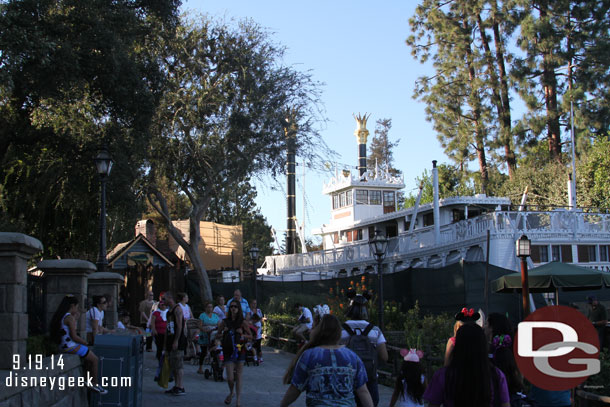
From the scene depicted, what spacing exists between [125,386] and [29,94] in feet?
48.5

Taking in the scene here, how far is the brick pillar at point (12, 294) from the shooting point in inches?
295

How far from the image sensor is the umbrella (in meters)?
15.8

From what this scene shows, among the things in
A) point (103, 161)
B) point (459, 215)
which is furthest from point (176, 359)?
point (459, 215)

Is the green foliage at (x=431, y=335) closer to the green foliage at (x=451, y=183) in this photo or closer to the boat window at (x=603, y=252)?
the boat window at (x=603, y=252)

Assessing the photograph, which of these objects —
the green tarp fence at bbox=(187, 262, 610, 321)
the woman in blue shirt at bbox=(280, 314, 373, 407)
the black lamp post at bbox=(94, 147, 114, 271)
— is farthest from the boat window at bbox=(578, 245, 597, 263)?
the woman in blue shirt at bbox=(280, 314, 373, 407)

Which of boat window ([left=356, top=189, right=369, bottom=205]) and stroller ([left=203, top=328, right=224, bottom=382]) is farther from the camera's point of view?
boat window ([left=356, top=189, right=369, bottom=205])

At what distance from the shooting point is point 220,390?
521 inches

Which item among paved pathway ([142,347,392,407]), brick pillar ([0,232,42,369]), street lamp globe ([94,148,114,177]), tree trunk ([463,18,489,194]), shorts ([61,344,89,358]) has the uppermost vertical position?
tree trunk ([463,18,489,194])

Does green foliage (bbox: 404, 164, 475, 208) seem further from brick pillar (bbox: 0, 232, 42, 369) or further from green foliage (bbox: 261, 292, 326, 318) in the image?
brick pillar (bbox: 0, 232, 42, 369)

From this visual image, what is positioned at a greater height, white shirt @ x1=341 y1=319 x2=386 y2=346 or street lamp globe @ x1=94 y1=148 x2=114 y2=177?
street lamp globe @ x1=94 y1=148 x2=114 y2=177

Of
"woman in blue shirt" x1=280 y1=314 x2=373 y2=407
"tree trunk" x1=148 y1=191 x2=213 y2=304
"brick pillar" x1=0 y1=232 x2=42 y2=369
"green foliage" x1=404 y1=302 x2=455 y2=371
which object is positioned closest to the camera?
"woman in blue shirt" x1=280 y1=314 x2=373 y2=407

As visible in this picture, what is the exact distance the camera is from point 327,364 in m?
5.39

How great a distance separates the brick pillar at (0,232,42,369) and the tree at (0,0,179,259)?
11483 mm

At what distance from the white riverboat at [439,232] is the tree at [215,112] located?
6.79m
